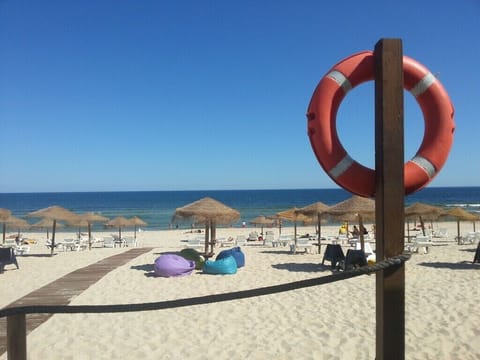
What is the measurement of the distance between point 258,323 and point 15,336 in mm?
3361

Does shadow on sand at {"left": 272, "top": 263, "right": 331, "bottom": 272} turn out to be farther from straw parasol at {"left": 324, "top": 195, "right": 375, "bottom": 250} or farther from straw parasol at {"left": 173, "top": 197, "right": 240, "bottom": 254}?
straw parasol at {"left": 173, "top": 197, "right": 240, "bottom": 254}

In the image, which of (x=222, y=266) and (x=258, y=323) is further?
(x=222, y=266)

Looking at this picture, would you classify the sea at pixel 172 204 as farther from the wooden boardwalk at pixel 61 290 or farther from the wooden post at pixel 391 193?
the wooden post at pixel 391 193

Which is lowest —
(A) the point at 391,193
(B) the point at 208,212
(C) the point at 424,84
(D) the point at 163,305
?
(D) the point at 163,305

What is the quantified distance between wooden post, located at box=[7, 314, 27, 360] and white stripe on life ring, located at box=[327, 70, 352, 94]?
6.88 feet

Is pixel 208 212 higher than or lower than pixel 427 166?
lower

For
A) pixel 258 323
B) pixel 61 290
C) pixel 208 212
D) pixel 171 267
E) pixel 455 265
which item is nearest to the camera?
pixel 258 323

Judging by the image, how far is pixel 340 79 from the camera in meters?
2.25

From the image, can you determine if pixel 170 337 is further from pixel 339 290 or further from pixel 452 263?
pixel 452 263

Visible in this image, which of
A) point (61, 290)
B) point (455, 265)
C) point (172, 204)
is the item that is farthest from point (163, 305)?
point (172, 204)

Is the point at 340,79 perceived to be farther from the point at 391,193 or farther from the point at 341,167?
the point at 391,193

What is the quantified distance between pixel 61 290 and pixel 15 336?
216 inches

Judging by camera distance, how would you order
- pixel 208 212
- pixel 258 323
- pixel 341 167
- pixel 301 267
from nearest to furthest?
1. pixel 341 167
2. pixel 258 323
3. pixel 301 267
4. pixel 208 212

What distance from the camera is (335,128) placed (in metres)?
2.28
